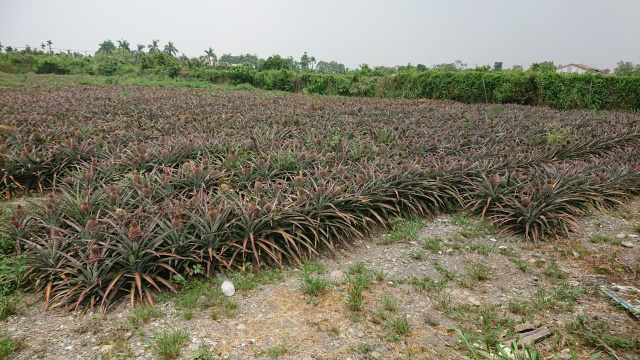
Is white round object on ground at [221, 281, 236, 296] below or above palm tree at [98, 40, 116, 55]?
below

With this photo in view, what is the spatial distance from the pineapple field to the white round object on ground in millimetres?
228

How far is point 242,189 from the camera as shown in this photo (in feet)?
14.1

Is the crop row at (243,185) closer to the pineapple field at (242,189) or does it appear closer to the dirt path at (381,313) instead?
the pineapple field at (242,189)

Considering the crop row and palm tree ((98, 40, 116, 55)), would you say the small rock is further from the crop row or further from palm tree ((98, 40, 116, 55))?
palm tree ((98, 40, 116, 55))

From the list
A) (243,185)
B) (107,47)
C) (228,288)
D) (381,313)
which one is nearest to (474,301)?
(381,313)

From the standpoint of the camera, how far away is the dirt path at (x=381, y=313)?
7.20 feet

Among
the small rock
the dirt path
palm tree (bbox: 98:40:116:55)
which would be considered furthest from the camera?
palm tree (bbox: 98:40:116:55)

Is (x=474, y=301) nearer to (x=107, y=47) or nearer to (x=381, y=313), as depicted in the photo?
(x=381, y=313)

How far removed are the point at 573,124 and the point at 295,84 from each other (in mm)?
20804

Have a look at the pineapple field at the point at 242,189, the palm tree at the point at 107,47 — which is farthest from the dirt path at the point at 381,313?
the palm tree at the point at 107,47

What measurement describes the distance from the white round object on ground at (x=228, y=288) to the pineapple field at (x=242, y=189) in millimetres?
228

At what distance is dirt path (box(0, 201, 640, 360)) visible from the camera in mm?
2193

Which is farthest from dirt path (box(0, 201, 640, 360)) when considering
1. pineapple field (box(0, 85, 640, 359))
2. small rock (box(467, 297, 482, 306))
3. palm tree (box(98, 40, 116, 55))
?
palm tree (box(98, 40, 116, 55))

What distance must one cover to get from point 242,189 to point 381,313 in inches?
94.1
